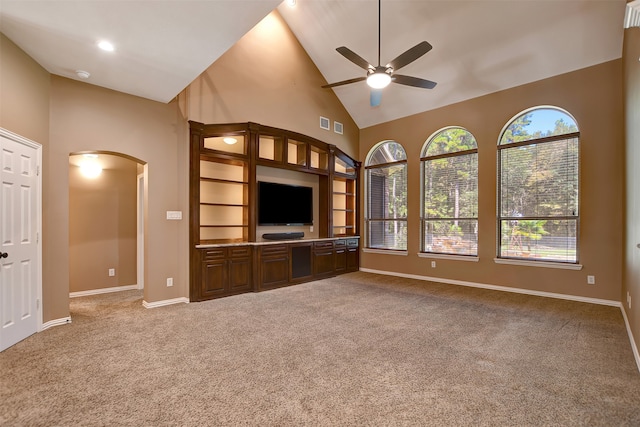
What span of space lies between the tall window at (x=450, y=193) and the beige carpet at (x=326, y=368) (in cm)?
191

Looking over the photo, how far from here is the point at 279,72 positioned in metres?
6.09

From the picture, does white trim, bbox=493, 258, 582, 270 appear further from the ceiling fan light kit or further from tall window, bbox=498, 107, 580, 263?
the ceiling fan light kit

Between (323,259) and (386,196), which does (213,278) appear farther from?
(386,196)

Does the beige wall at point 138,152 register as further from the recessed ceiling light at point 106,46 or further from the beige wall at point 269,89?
the recessed ceiling light at point 106,46

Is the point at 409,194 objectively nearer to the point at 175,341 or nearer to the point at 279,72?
the point at 279,72

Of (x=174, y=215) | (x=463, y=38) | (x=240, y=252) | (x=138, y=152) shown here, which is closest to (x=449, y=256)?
(x=463, y=38)

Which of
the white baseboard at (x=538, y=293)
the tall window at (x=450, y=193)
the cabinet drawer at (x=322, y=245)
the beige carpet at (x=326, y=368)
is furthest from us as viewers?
the cabinet drawer at (x=322, y=245)

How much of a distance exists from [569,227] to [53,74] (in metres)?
7.45

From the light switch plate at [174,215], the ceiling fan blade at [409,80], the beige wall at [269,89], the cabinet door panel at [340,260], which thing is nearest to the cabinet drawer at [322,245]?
the cabinet door panel at [340,260]

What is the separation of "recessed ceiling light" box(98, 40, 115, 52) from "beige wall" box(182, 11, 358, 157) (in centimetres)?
152

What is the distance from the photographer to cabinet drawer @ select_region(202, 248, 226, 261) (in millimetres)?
4750

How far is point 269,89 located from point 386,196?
3448 millimetres

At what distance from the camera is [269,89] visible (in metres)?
5.87

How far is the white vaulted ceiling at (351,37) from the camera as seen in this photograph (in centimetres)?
276
